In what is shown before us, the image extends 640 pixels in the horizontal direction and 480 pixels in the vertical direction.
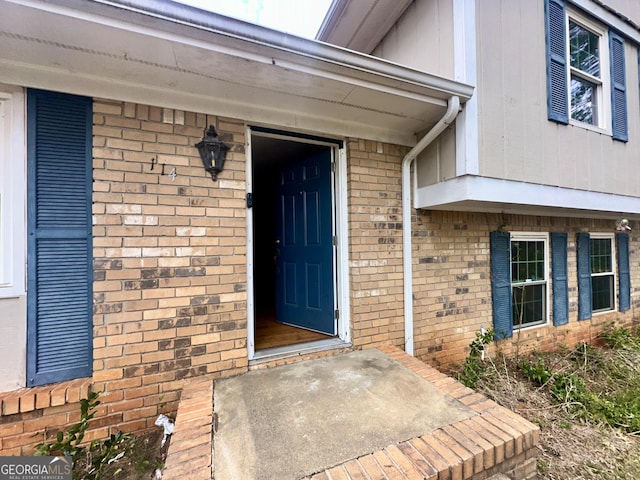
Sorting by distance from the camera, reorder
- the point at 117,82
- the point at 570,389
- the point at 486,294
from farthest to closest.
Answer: the point at 486,294, the point at 570,389, the point at 117,82

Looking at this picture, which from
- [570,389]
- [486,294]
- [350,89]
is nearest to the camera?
[350,89]

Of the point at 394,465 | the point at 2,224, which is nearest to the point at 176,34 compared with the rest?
the point at 2,224

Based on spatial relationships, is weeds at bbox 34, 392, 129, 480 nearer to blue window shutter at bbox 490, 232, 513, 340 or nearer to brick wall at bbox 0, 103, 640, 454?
brick wall at bbox 0, 103, 640, 454

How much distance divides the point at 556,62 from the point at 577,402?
11.4 feet

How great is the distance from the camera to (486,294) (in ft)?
11.4

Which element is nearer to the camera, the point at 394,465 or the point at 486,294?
the point at 394,465

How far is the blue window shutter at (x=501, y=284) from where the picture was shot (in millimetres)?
3508

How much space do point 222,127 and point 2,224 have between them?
1532mm

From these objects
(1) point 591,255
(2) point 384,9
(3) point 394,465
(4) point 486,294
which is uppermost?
(2) point 384,9

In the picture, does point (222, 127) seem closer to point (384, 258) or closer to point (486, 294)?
point (384, 258)

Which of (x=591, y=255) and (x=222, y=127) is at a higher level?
(x=222, y=127)

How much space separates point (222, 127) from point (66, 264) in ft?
4.75

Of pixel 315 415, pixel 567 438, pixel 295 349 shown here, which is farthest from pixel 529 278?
pixel 315 415

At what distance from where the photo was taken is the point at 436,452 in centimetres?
144
